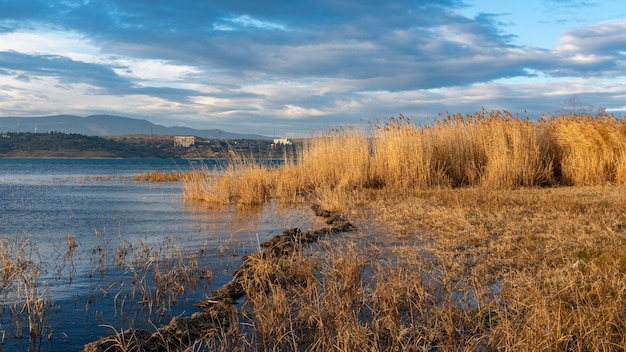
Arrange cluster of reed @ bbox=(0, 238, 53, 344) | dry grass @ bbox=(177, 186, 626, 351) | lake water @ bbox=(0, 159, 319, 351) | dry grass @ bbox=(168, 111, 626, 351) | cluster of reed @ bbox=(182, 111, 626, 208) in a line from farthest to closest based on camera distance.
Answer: cluster of reed @ bbox=(182, 111, 626, 208), lake water @ bbox=(0, 159, 319, 351), cluster of reed @ bbox=(0, 238, 53, 344), dry grass @ bbox=(168, 111, 626, 351), dry grass @ bbox=(177, 186, 626, 351)

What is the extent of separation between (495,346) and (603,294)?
1.38 m

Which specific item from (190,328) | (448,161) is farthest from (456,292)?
(448,161)

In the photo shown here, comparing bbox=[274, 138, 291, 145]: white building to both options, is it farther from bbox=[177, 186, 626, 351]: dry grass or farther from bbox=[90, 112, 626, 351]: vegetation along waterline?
bbox=[177, 186, 626, 351]: dry grass

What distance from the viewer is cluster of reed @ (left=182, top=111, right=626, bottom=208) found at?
1589 cm

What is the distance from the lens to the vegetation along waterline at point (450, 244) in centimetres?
438

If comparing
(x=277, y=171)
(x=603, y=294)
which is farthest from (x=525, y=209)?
(x=277, y=171)

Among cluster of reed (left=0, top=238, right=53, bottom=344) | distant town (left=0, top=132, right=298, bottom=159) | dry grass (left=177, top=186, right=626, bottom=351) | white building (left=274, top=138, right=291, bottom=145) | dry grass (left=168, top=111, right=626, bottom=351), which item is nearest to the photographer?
dry grass (left=177, top=186, right=626, bottom=351)

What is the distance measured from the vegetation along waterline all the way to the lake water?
89 cm

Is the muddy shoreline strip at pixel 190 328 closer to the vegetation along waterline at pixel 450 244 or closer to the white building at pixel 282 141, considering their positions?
the vegetation along waterline at pixel 450 244

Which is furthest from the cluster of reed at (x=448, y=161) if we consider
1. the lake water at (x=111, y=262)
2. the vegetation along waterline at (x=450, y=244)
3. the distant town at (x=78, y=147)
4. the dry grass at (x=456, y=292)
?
the distant town at (x=78, y=147)

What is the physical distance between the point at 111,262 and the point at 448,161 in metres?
11.4

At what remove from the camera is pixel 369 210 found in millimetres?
12023

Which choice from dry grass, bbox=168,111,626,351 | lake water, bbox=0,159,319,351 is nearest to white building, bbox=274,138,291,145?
dry grass, bbox=168,111,626,351

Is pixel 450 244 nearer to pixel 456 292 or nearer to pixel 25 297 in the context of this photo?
pixel 456 292
